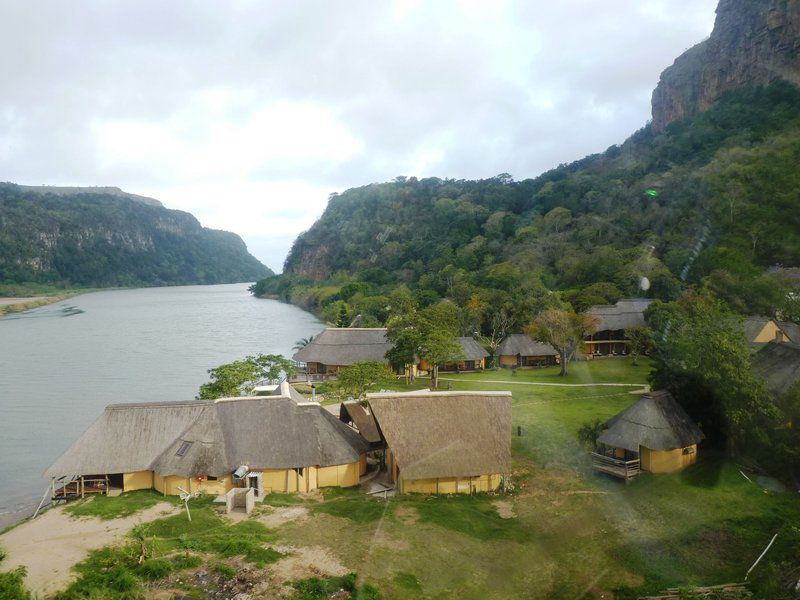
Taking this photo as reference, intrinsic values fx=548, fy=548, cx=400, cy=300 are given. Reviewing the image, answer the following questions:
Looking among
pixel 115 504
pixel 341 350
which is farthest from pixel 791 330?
pixel 115 504

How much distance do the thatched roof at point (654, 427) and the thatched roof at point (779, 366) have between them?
2.99 metres

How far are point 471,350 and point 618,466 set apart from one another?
71.5 feet

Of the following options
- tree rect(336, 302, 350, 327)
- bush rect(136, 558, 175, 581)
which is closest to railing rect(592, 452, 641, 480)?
bush rect(136, 558, 175, 581)

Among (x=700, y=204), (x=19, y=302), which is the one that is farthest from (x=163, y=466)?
(x=19, y=302)

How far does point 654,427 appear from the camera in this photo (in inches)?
719

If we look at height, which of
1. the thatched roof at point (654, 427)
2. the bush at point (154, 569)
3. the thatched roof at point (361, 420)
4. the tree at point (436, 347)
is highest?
the tree at point (436, 347)

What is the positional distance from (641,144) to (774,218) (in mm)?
49580

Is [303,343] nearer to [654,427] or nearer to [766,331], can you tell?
[766,331]

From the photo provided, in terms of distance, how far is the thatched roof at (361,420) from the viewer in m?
22.1

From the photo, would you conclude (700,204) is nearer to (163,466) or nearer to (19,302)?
(163,466)

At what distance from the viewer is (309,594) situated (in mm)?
11703

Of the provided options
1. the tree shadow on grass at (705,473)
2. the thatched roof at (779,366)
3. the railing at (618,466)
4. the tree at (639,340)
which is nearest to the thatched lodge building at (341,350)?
the tree at (639,340)

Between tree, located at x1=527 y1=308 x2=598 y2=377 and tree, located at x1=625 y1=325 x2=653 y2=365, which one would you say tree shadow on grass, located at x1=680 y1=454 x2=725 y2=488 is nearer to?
tree, located at x1=527 y1=308 x2=598 y2=377

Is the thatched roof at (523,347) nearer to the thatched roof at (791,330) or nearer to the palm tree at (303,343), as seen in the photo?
the thatched roof at (791,330)
